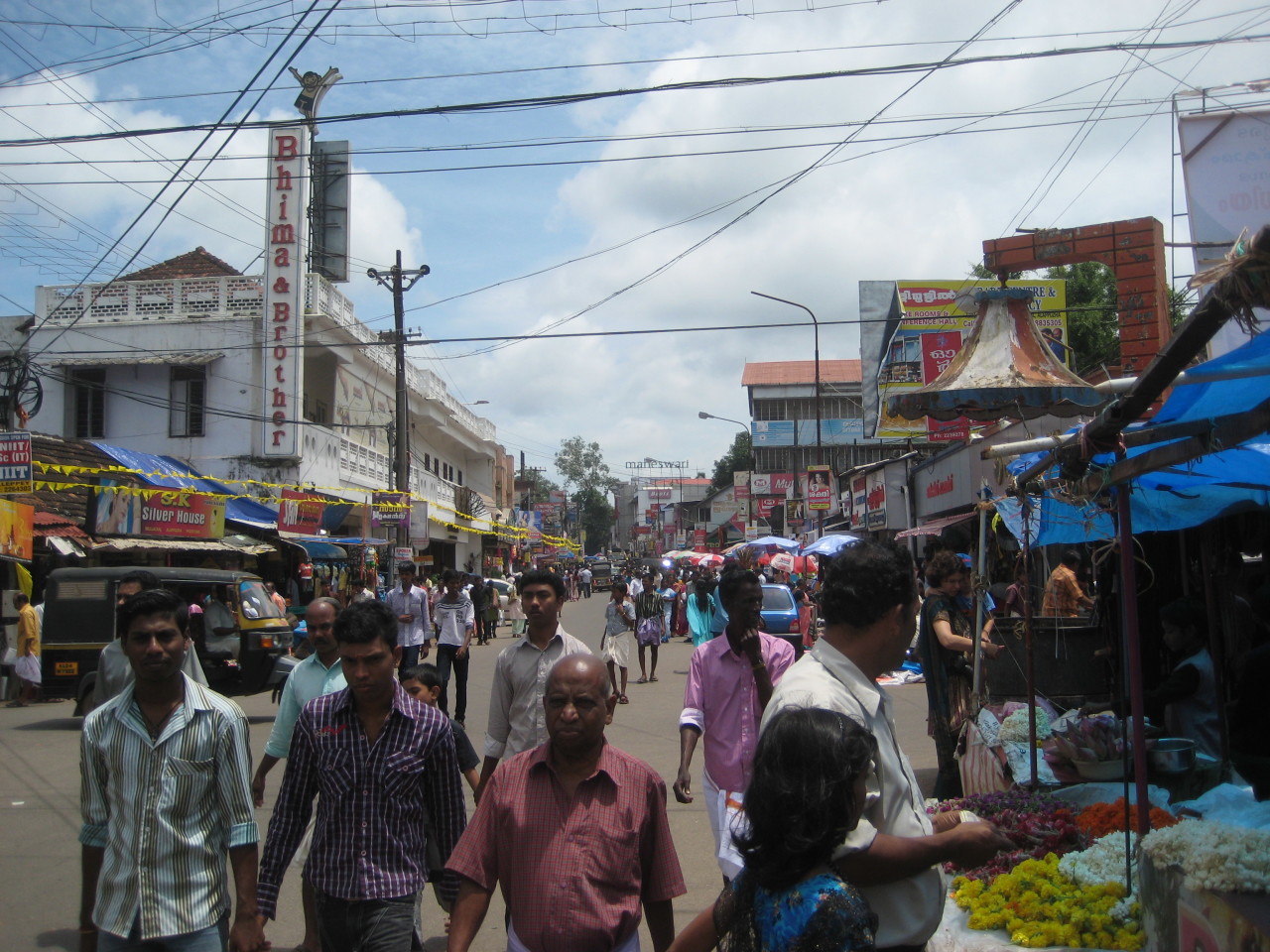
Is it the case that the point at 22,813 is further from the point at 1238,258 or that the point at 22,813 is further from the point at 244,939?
the point at 1238,258

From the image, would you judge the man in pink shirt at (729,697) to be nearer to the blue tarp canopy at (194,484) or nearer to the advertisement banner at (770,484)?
the blue tarp canopy at (194,484)

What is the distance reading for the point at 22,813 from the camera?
8180 mm

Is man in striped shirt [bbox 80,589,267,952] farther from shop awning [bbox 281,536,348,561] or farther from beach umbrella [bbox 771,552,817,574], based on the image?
beach umbrella [bbox 771,552,817,574]

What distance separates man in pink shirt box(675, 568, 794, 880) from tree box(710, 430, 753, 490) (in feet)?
252

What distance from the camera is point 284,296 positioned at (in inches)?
1014

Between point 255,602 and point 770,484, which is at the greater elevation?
point 770,484

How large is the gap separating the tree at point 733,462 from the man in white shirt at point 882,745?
259ft

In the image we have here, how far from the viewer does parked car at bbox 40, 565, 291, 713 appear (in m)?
12.7

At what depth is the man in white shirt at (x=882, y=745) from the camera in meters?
2.26

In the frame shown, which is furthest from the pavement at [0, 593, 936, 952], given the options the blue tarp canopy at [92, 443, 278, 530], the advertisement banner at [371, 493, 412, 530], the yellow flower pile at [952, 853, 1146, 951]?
the blue tarp canopy at [92, 443, 278, 530]

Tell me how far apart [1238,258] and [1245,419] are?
0.78m

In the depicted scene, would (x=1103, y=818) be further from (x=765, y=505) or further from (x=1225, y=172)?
(x=765, y=505)

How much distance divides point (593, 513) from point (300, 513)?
102 meters

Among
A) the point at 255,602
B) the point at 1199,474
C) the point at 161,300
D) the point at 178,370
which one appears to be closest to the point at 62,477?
the point at 255,602
